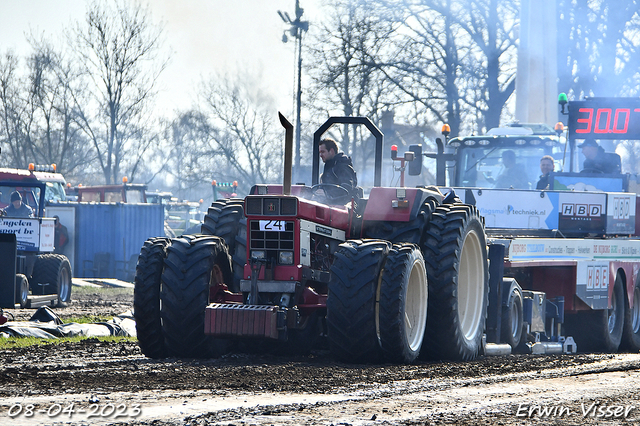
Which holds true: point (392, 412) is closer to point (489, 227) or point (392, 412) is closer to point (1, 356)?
point (1, 356)

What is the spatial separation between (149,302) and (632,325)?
8.09 meters

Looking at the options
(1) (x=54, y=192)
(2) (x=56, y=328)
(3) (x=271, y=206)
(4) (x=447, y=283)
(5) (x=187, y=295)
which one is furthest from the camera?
(1) (x=54, y=192)

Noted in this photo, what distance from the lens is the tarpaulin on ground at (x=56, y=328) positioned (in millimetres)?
10930

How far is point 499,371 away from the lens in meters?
7.58

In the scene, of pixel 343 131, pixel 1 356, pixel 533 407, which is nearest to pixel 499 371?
pixel 533 407

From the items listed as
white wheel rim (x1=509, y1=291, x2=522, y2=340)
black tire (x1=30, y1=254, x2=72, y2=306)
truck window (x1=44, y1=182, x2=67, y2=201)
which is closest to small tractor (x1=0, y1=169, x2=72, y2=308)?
black tire (x1=30, y1=254, x2=72, y2=306)

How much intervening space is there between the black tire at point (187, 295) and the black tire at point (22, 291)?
9.48 meters

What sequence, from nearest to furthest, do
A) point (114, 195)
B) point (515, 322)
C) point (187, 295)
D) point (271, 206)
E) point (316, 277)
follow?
point (187, 295)
point (271, 206)
point (316, 277)
point (515, 322)
point (114, 195)

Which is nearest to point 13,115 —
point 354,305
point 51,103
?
point 51,103

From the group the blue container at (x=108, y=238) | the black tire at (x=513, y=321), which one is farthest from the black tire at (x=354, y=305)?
the blue container at (x=108, y=238)

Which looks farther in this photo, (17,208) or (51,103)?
(51,103)

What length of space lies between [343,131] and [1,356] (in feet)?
89.4

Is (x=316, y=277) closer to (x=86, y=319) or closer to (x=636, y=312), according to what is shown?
(x=86, y=319)

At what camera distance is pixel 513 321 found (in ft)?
34.3
